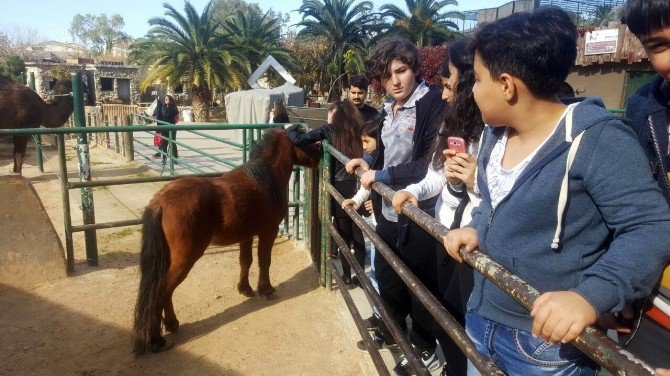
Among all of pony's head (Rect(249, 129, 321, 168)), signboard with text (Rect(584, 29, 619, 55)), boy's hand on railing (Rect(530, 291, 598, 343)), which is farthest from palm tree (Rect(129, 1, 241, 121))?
boy's hand on railing (Rect(530, 291, 598, 343))

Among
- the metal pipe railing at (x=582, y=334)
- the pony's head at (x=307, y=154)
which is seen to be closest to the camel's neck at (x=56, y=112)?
the pony's head at (x=307, y=154)

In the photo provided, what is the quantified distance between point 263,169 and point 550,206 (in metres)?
2.64

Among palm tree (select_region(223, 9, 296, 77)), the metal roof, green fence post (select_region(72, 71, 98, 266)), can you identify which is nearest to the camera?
green fence post (select_region(72, 71, 98, 266))

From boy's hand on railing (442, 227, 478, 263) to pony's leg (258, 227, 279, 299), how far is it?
7.85ft

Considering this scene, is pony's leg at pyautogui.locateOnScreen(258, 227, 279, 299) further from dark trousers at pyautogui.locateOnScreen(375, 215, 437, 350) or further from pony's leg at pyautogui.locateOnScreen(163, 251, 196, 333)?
dark trousers at pyautogui.locateOnScreen(375, 215, 437, 350)

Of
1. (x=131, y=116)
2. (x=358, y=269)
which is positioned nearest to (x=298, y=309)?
(x=358, y=269)

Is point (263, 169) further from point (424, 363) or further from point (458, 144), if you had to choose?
point (458, 144)

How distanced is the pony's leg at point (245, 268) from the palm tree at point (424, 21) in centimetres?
2438

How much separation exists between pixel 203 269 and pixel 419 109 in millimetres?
2718

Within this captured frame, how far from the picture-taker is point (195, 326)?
125 inches

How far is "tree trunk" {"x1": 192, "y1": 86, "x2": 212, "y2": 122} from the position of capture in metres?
23.0

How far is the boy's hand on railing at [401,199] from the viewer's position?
1741 mm

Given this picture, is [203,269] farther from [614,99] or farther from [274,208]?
[614,99]

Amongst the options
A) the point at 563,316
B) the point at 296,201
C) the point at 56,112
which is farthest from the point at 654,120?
the point at 56,112
